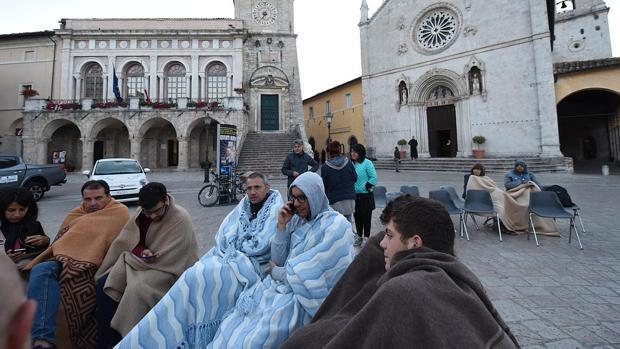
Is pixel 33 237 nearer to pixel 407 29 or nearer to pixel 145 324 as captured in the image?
pixel 145 324

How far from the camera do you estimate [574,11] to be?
89.2 feet

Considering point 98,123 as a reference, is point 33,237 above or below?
below

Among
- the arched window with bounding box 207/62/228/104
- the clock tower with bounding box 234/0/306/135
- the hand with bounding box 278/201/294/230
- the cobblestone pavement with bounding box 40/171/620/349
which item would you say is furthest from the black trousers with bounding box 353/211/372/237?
the arched window with bounding box 207/62/228/104

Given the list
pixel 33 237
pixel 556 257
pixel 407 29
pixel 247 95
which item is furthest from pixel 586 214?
pixel 247 95

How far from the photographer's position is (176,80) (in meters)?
24.0

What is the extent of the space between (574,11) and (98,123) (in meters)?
43.0

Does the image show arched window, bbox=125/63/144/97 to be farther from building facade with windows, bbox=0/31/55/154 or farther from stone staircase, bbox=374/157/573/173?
stone staircase, bbox=374/157/573/173

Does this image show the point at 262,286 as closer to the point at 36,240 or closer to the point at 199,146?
the point at 36,240

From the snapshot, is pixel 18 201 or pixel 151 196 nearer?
pixel 151 196

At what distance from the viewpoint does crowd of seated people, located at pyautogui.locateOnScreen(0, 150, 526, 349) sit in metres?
1.11

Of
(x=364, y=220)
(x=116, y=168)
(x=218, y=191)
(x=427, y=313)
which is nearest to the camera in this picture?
(x=427, y=313)

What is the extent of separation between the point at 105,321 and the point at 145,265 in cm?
53

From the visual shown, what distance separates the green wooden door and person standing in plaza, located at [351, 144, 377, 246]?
20.0 m

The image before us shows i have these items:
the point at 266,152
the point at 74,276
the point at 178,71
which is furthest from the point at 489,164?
the point at 178,71
